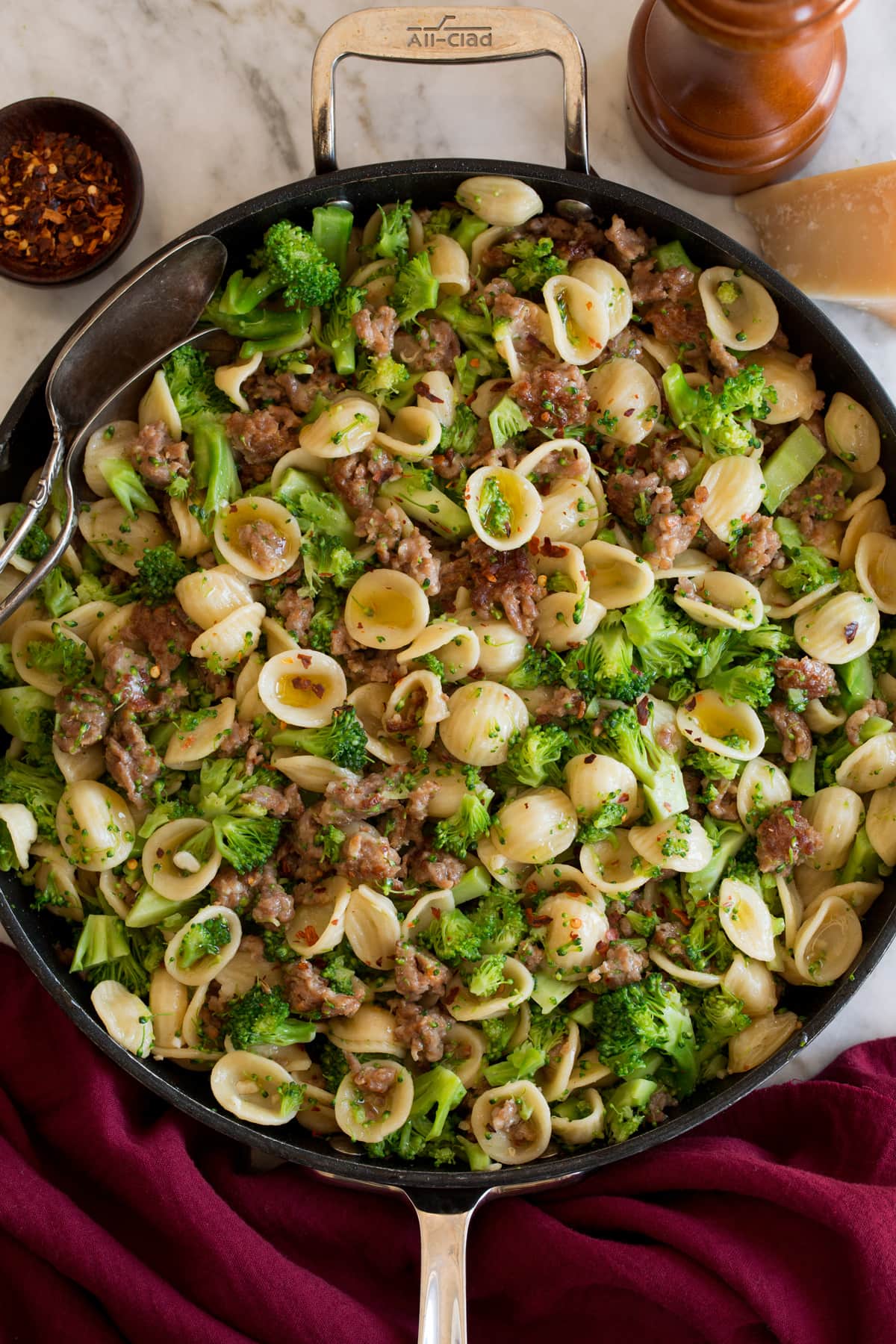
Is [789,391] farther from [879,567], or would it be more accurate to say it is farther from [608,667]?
[608,667]

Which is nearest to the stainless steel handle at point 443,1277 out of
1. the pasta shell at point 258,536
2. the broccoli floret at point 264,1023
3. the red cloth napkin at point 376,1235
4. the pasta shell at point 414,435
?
the red cloth napkin at point 376,1235

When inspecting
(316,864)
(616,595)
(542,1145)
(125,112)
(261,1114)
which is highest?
(125,112)

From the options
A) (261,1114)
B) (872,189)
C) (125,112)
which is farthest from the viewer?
(125,112)

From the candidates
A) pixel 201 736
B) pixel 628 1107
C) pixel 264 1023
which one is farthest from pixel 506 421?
pixel 628 1107

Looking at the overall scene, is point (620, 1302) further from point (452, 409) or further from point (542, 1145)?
point (452, 409)

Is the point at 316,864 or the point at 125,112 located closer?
the point at 316,864

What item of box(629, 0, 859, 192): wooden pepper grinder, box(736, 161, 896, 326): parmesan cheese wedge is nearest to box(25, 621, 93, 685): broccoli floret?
box(629, 0, 859, 192): wooden pepper grinder

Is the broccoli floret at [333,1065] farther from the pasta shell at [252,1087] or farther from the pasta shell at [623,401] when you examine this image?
the pasta shell at [623,401]

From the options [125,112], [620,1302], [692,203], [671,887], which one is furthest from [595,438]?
[620,1302]
